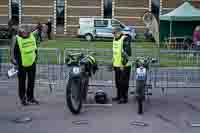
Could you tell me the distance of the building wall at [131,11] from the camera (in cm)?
4312

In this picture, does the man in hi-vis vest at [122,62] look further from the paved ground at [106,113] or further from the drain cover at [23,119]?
the drain cover at [23,119]

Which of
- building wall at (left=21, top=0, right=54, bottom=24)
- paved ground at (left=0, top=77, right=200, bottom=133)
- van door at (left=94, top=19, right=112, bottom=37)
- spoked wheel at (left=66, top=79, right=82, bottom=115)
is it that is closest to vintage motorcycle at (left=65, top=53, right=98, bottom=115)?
spoked wheel at (left=66, top=79, right=82, bottom=115)

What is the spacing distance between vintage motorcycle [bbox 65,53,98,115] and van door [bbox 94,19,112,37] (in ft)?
87.7

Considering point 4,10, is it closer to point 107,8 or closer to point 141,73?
point 107,8

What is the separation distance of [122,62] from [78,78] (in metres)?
1.36

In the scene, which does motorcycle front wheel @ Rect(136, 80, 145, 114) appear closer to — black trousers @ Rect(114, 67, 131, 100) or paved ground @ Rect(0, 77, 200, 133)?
paved ground @ Rect(0, 77, 200, 133)

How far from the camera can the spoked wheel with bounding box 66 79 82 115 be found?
982 centimetres

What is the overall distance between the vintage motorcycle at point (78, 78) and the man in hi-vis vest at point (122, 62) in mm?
555

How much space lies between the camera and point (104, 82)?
40.3 feet

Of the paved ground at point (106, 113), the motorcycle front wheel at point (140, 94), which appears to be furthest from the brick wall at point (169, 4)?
the motorcycle front wheel at point (140, 94)

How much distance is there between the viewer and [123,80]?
11.3 meters

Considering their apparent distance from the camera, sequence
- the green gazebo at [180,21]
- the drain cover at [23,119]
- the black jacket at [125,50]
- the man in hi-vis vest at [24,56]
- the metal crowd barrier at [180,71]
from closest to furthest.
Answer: the drain cover at [23,119] → the man in hi-vis vest at [24,56] → the black jacket at [125,50] → the metal crowd barrier at [180,71] → the green gazebo at [180,21]

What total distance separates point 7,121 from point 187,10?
2472 cm

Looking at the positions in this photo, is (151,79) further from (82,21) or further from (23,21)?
(23,21)
